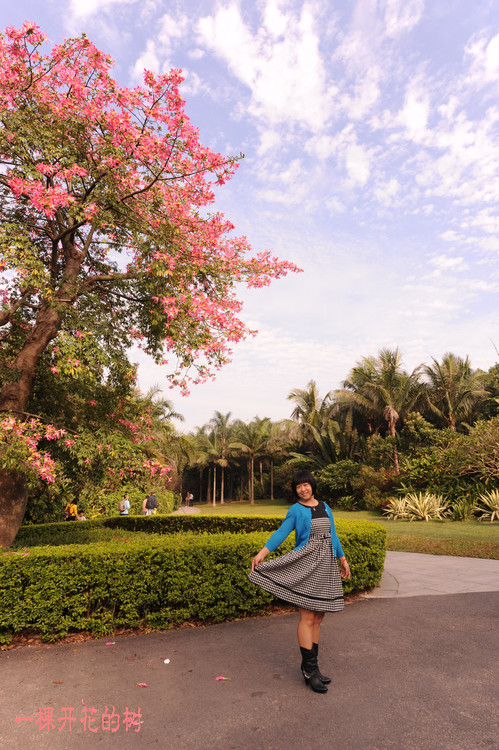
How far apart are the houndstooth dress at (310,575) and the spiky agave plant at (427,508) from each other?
17.7 m

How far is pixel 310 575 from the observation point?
351 cm

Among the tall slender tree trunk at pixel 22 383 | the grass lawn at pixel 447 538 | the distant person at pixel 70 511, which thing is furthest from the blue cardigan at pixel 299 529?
the distant person at pixel 70 511

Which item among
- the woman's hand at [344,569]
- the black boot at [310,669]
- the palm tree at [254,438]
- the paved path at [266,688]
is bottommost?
the paved path at [266,688]

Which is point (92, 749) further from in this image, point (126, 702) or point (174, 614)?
point (174, 614)

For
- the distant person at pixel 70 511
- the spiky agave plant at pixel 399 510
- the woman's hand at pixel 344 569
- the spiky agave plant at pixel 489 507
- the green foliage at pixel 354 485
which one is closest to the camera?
the woman's hand at pixel 344 569

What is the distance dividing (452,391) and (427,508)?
13703 mm

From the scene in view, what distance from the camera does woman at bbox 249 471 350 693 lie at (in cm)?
348

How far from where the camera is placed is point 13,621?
4.74m

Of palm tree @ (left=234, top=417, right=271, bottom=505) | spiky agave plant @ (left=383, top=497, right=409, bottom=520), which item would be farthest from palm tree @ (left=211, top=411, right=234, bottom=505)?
spiky agave plant @ (left=383, top=497, right=409, bottom=520)

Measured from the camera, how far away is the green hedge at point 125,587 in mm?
4887

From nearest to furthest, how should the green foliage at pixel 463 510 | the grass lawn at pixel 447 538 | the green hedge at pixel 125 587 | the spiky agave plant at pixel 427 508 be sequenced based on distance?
1. the green hedge at pixel 125 587
2. the grass lawn at pixel 447 538
3. the green foliage at pixel 463 510
4. the spiky agave plant at pixel 427 508

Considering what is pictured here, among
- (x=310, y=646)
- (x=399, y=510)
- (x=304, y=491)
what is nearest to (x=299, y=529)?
(x=304, y=491)

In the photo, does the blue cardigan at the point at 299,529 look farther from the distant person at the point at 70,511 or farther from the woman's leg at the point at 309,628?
the distant person at the point at 70,511

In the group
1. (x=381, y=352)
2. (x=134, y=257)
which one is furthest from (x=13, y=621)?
(x=381, y=352)
